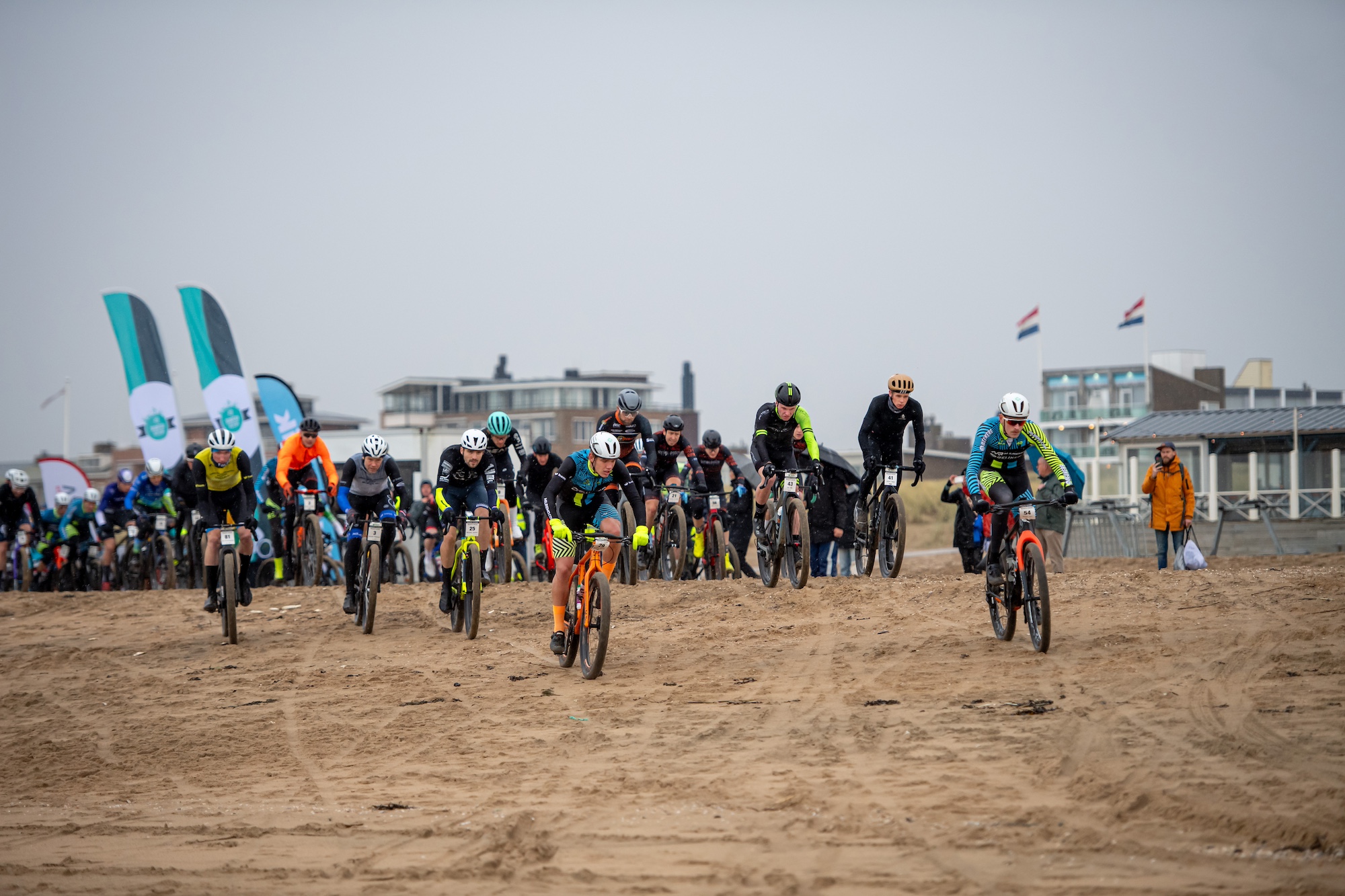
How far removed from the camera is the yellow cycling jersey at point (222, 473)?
12.8 m

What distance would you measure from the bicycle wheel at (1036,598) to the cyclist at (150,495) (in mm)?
13538

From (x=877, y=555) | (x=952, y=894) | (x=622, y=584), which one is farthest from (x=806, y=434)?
(x=952, y=894)

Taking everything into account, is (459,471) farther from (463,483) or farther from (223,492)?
(223,492)

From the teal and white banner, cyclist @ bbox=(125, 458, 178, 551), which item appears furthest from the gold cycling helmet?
the teal and white banner

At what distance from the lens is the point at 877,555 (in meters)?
14.6

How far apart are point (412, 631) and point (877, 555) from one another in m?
5.36

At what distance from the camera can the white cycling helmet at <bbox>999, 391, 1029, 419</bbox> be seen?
10.5 metres

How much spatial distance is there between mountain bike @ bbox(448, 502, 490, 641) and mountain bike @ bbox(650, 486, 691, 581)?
313 centimetres

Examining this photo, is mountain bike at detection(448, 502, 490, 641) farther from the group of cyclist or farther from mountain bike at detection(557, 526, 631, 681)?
mountain bike at detection(557, 526, 631, 681)

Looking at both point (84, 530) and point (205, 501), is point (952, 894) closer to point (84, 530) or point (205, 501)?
point (205, 501)

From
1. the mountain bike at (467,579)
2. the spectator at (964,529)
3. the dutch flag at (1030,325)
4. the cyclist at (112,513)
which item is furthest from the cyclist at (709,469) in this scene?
the dutch flag at (1030,325)

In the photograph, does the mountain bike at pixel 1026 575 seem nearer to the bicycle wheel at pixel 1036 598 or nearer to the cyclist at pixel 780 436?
the bicycle wheel at pixel 1036 598

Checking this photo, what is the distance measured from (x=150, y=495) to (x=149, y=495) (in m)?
0.02

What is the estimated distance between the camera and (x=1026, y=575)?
32.8ft
